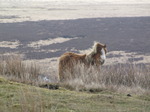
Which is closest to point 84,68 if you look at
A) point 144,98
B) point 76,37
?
point 144,98

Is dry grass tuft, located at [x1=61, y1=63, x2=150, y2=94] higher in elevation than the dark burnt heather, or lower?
lower

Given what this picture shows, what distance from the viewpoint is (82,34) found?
43375 millimetres

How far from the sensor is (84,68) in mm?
11078

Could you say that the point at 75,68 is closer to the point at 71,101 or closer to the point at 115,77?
the point at 115,77

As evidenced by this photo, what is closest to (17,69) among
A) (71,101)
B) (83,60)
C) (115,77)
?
(83,60)

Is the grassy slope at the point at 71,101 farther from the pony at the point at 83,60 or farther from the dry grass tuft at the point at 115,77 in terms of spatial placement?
the pony at the point at 83,60

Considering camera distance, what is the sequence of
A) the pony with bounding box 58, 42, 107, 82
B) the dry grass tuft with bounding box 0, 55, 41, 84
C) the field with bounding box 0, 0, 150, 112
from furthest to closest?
the pony with bounding box 58, 42, 107, 82 → the dry grass tuft with bounding box 0, 55, 41, 84 → the field with bounding box 0, 0, 150, 112

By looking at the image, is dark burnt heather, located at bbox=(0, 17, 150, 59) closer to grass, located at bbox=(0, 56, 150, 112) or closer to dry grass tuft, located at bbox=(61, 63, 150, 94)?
dry grass tuft, located at bbox=(61, 63, 150, 94)

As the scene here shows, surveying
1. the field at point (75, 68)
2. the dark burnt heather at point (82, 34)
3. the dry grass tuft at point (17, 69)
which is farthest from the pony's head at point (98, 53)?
the dark burnt heather at point (82, 34)

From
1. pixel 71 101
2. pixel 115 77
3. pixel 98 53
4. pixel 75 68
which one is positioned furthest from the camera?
pixel 98 53

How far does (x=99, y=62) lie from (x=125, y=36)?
30.3 meters

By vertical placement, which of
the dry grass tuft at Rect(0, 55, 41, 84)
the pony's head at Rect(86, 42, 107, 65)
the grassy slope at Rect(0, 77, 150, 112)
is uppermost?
the pony's head at Rect(86, 42, 107, 65)

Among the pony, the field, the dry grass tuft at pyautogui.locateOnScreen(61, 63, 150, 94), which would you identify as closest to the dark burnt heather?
the field

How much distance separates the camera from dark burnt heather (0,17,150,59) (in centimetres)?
3370
